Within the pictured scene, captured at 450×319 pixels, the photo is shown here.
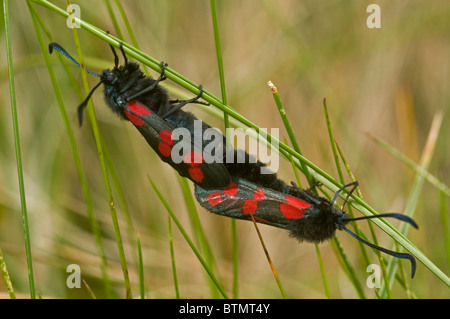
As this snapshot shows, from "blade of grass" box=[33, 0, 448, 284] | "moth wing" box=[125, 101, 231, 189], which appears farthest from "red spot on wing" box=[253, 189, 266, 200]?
"blade of grass" box=[33, 0, 448, 284]

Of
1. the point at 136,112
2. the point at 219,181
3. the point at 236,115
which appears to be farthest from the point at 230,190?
the point at 136,112

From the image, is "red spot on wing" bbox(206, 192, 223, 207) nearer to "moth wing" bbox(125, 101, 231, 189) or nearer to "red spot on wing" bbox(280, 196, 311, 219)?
"moth wing" bbox(125, 101, 231, 189)

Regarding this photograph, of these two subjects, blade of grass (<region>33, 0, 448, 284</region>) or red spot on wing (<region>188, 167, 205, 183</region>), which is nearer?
blade of grass (<region>33, 0, 448, 284</region>)

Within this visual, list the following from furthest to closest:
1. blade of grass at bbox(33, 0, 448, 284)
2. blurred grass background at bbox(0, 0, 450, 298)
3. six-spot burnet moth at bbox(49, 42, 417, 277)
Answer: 1. blurred grass background at bbox(0, 0, 450, 298)
2. six-spot burnet moth at bbox(49, 42, 417, 277)
3. blade of grass at bbox(33, 0, 448, 284)

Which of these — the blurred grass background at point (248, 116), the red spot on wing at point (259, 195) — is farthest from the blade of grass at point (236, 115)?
the blurred grass background at point (248, 116)

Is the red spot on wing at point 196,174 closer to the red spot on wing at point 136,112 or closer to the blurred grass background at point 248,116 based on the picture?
the red spot on wing at point 136,112

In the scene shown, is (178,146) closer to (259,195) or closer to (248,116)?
(259,195)

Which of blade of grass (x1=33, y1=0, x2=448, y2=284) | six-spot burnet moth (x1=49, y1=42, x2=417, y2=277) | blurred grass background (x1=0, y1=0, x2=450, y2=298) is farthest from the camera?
blurred grass background (x1=0, y1=0, x2=450, y2=298)
